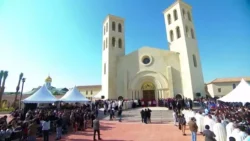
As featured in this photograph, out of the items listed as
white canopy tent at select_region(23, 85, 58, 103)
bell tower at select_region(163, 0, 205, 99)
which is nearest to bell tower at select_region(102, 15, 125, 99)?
bell tower at select_region(163, 0, 205, 99)

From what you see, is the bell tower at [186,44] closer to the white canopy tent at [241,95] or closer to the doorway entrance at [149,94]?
the doorway entrance at [149,94]

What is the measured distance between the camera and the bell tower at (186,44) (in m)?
22.0

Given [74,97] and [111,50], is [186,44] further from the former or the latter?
[74,97]

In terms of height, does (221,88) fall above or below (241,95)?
above

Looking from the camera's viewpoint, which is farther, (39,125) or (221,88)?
(221,88)

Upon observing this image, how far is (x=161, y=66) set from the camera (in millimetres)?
23938

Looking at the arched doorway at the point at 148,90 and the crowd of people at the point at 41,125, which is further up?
the arched doorway at the point at 148,90

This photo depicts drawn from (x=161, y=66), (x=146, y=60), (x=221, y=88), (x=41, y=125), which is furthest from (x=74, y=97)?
(x=221, y=88)

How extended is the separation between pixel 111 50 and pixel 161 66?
8.71 m

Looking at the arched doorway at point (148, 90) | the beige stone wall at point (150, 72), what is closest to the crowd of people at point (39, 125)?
the beige stone wall at point (150, 72)

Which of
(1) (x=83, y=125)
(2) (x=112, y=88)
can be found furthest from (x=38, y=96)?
(2) (x=112, y=88)

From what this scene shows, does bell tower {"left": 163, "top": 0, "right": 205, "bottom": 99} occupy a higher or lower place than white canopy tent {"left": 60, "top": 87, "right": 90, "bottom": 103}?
higher

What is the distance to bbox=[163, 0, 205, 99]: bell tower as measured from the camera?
22.0m

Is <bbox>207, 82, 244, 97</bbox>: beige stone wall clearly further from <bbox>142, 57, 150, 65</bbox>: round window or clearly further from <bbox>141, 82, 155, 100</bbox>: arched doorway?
<bbox>142, 57, 150, 65</bbox>: round window
